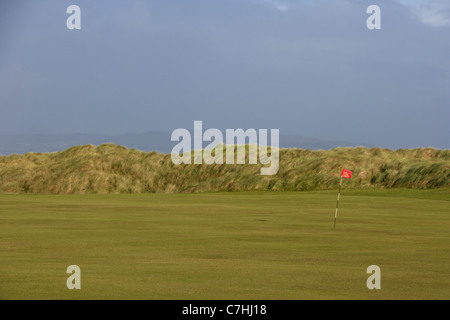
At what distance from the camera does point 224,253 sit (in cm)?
1588

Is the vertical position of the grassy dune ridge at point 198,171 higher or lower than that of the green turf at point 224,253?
higher

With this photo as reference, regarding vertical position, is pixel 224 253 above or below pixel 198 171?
below

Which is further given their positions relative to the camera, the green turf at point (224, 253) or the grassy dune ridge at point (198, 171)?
the grassy dune ridge at point (198, 171)

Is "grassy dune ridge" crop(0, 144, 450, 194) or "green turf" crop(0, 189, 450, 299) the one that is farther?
"grassy dune ridge" crop(0, 144, 450, 194)

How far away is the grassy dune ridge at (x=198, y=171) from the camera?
53.3 m

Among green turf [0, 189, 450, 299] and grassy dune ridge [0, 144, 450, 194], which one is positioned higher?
grassy dune ridge [0, 144, 450, 194]

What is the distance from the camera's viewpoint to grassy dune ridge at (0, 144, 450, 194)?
5331cm

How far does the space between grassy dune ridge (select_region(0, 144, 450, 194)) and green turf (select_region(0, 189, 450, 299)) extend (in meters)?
23.0

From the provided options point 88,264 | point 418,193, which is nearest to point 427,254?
point 88,264

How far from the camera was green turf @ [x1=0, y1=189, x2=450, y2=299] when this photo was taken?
1097cm

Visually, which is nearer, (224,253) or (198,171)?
(224,253)

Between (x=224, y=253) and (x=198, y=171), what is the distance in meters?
47.3

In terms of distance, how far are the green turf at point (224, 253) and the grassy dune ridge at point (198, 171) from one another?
75.6 feet
